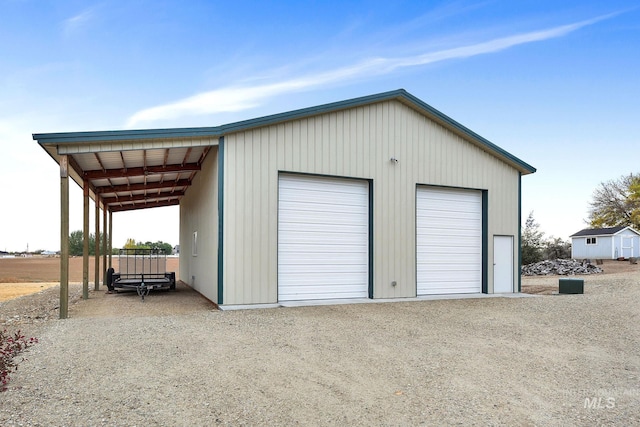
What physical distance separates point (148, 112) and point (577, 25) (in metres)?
14.5

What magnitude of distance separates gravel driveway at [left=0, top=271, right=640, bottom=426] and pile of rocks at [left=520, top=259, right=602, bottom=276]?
17359 mm

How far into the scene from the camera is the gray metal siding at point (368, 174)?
10781mm

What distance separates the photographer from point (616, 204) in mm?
46156

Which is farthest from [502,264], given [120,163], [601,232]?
[601,232]

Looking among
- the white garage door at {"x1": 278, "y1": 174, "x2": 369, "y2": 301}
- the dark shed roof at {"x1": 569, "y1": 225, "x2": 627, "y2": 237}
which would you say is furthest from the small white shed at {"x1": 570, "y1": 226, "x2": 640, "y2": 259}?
the white garage door at {"x1": 278, "y1": 174, "x2": 369, "y2": 301}

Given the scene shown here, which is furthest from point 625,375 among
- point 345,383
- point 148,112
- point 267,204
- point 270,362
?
point 148,112

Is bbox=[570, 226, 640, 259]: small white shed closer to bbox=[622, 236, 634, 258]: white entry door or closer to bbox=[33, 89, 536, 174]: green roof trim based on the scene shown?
bbox=[622, 236, 634, 258]: white entry door

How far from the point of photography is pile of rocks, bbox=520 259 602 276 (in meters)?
25.9

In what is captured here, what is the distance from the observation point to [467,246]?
14219 mm

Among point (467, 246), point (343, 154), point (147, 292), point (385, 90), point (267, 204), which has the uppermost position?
point (385, 90)

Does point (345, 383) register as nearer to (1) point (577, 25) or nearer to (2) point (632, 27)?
(1) point (577, 25)

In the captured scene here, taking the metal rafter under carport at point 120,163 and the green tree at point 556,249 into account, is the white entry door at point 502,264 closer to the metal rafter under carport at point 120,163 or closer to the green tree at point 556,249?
the metal rafter under carport at point 120,163

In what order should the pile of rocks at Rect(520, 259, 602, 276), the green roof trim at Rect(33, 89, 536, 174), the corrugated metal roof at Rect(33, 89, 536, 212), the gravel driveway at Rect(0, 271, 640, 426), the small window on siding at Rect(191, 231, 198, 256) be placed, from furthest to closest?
the pile of rocks at Rect(520, 259, 602, 276) < the small window on siding at Rect(191, 231, 198, 256) < the corrugated metal roof at Rect(33, 89, 536, 212) < the green roof trim at Rect(33, 89, 536, 174) < the gravel driveway at Rect(0, 271, 640, 426)

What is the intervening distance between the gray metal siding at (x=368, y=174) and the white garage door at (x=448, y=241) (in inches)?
14.5
